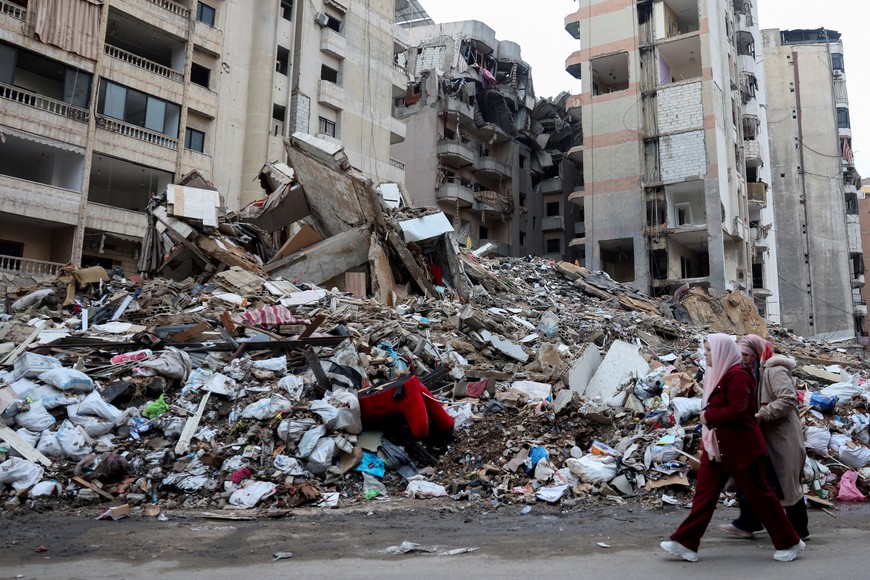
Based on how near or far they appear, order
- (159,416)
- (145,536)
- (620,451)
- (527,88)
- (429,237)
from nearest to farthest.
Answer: (145,536)
(620,451)
(159,416)
(429,237)
(527,88)

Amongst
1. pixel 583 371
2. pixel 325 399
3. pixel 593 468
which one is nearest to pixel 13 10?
pixel 325 399

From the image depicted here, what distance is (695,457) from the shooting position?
19.0ft

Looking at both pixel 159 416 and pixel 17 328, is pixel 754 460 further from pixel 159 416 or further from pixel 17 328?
pixel 17 328

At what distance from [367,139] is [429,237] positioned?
1543cm

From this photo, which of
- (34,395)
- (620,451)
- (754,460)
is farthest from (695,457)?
(34,395)

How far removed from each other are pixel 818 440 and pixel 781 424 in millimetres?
2607

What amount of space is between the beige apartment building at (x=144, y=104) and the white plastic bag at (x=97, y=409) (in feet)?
38.9

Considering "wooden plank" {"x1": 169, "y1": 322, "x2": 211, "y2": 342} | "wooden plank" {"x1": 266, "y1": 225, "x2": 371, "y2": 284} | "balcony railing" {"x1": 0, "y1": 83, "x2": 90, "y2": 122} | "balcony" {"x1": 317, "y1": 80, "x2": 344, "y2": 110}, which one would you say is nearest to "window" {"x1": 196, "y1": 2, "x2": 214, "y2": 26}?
"balcony" {"x1": 317, "y1": 80, "x2": 344, "y2": 110}

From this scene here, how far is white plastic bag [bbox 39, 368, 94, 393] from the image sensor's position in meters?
7.17

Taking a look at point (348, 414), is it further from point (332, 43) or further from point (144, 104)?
point (332, 43)

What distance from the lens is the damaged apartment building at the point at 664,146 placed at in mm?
26828

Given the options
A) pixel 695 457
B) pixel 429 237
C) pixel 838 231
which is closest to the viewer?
pixel 695 457

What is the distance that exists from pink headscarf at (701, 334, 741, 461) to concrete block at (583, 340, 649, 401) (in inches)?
153

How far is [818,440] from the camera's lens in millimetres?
6043
